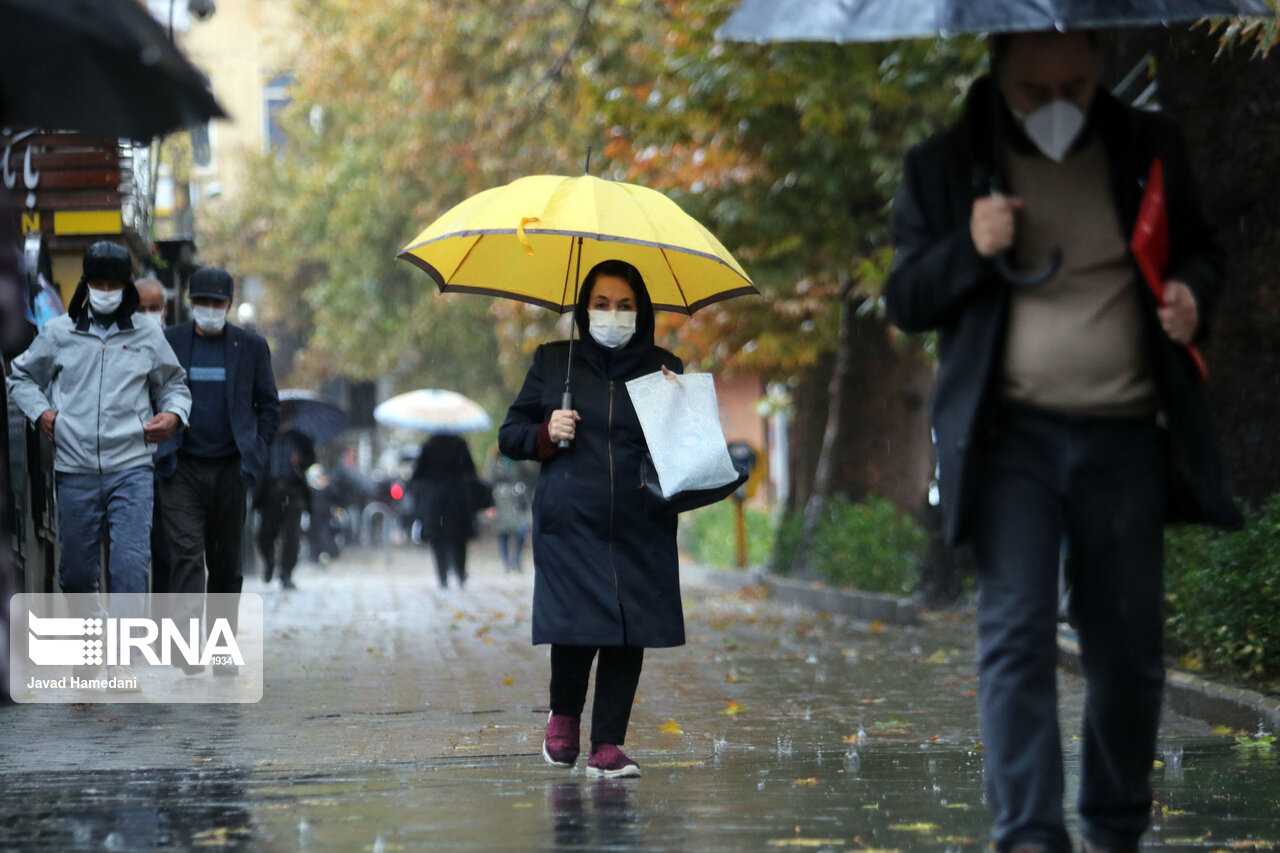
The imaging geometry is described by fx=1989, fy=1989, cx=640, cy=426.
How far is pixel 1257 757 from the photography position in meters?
7.02

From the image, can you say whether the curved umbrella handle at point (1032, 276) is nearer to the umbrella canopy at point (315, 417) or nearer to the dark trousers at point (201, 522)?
the dark trousers at point (201, 522)

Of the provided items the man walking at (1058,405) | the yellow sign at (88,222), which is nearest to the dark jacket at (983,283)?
the man walking at (1058,405)

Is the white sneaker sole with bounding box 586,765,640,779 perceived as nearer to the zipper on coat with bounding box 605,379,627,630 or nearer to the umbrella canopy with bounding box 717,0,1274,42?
the zipper on coat with bounding box 605,379,627,630

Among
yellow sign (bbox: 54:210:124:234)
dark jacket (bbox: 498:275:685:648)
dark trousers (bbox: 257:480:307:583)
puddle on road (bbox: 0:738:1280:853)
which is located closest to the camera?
puddle on road (bbox: 0:738:1280:853)

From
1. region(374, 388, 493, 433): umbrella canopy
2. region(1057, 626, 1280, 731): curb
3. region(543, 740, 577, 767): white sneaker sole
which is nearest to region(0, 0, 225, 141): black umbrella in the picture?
region(543, 740, 577, 767): white sneaker sole

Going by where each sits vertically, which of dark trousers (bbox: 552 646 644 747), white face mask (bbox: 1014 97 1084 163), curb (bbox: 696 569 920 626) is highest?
white face mask (bbox: 1014 97 1084 163)

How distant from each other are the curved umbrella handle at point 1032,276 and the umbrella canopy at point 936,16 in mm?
491

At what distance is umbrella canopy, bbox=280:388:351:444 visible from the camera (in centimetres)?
2200

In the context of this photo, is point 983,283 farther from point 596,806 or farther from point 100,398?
point 100,398

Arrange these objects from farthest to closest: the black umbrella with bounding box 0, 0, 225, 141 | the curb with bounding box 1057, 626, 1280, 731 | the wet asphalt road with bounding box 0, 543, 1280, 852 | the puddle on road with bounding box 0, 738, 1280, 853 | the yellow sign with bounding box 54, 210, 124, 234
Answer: the yellow sign with bounding box 54, 210, 124, 234 < the curb with bounding box 1057, 626, 1280, 731 < the wet asphalt road with bounding box 0, 543, 1280, 852 < the puddle on road with bounding box 0, 738, 1280, 853 < the black umbrella with bounding box 0, 0, 225, 141

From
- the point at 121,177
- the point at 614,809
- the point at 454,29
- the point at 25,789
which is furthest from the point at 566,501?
the point at 454,29

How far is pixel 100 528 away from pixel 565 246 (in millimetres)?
2829

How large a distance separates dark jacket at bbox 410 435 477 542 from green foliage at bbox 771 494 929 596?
451 centimetres

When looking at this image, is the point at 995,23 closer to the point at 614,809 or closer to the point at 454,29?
the point at 614,809
